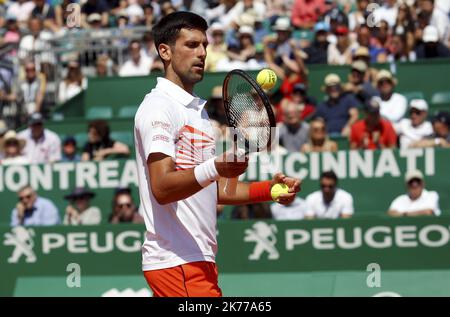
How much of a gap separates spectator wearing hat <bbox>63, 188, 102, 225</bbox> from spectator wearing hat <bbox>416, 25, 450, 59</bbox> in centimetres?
511

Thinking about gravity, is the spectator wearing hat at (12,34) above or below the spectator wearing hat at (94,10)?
below

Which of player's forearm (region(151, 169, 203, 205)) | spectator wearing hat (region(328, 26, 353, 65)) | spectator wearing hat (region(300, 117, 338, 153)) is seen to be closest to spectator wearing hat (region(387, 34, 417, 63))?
spectator wearing hat (region(328, 26, 353, 65))

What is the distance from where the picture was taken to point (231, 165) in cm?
461

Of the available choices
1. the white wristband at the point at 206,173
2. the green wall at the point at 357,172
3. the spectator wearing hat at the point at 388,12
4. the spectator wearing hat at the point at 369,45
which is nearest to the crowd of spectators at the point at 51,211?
the green wall at the point at 357,172

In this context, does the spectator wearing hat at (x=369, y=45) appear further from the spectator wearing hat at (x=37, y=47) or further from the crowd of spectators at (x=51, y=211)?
the spectator wearing hat at (x=37, y=47)

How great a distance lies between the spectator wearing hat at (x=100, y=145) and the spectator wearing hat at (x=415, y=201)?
11.6 ft

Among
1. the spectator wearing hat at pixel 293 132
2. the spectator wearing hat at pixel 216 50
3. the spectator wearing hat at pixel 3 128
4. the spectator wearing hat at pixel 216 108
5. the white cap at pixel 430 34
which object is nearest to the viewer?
the spectator wearing hat at pixel 293 132

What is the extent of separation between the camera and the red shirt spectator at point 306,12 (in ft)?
53.0

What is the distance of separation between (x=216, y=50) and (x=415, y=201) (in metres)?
4.78

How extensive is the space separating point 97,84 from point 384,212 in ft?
16.4

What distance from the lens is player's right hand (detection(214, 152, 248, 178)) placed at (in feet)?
15.1

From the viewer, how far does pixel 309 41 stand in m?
15.5

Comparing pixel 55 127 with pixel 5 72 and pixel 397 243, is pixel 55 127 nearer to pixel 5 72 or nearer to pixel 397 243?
pixel 5 72
